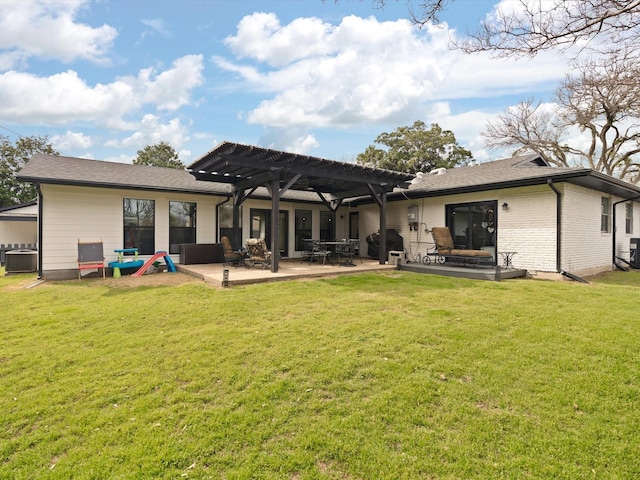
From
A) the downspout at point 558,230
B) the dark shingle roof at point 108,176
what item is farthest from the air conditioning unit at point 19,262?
the downspout at point 558,230

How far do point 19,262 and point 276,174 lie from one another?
29.1 feet

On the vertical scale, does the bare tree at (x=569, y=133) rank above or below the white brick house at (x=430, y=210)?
above

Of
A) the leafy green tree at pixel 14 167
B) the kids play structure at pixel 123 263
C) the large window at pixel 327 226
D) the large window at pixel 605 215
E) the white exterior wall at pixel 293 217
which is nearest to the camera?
the kids play structure at pixel 123 263

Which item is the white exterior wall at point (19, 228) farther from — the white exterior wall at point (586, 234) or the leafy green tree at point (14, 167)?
the white exterior wall at point (586, 234)

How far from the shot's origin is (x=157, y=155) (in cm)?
3150

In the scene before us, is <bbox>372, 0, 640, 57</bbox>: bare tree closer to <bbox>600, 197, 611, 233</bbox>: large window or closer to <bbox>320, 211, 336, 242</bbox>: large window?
<bbox>600, 197, 611, 233</bbox>: large window

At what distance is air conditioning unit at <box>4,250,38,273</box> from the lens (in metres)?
10.2

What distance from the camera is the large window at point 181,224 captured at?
10.3 metres

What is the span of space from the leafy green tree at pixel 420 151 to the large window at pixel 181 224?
1952cm

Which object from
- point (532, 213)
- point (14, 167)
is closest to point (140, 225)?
point (532, 213)

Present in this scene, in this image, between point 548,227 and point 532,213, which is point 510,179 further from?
point 548,227

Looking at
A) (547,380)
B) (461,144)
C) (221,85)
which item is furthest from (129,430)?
(461,144)

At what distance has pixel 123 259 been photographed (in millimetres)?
9320

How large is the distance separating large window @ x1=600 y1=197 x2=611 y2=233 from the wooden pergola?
590 cm
